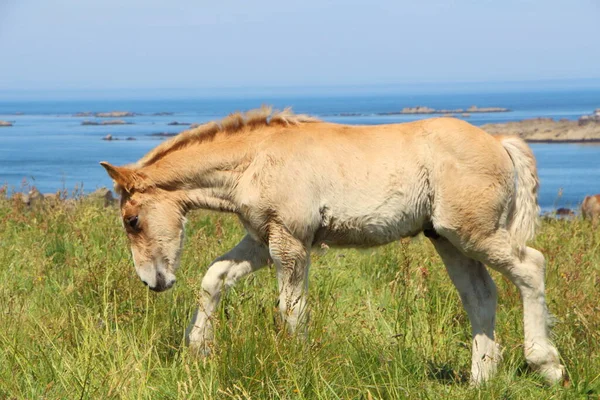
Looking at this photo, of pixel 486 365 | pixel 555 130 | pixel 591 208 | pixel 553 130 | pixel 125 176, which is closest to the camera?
pixel 486 365

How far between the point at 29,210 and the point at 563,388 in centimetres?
747

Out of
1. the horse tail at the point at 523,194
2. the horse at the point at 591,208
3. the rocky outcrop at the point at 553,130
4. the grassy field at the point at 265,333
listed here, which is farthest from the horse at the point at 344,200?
the rocky outcrop at the point at 553,130

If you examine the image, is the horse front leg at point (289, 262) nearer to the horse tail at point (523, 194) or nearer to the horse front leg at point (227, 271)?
the horse front leg at point (227, 271)

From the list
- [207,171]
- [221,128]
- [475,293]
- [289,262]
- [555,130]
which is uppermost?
[221,128]

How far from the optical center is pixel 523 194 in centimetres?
564

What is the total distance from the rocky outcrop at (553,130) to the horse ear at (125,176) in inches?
1576

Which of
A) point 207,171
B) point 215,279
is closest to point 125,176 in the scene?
point 207,171

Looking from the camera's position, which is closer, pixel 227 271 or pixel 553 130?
pixel 227 271

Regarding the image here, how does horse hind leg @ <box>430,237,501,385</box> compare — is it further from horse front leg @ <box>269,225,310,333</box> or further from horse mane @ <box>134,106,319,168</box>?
horse mane @ <box>134,106,319,168</box>

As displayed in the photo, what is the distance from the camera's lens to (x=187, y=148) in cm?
582

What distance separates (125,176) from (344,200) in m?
1.52

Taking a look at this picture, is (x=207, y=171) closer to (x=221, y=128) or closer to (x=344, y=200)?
(x=221, y=128)

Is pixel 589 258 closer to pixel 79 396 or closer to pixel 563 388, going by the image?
pixel 563 388

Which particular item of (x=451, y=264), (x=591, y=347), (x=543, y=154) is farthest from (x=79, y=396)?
(x=543, y=154)
